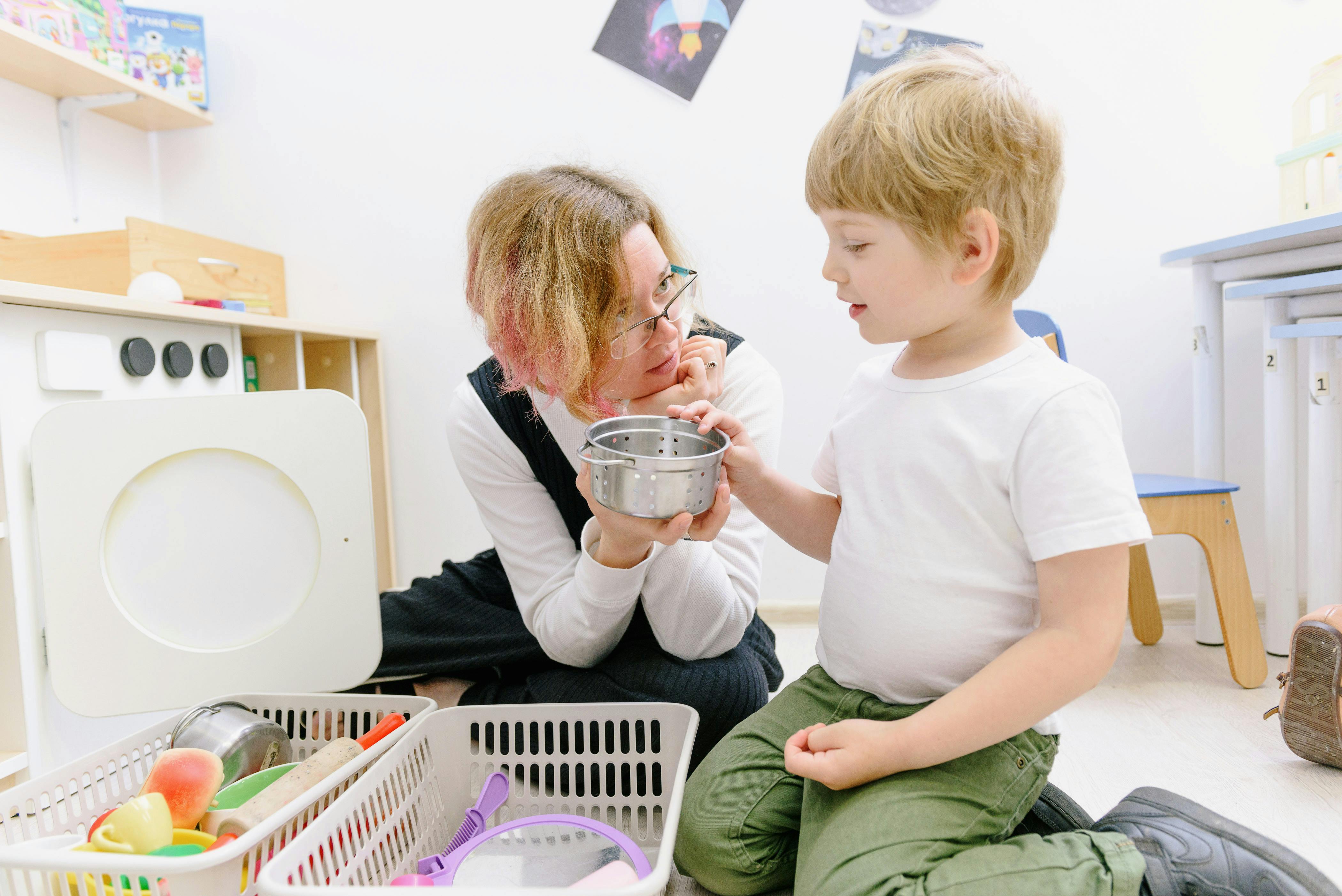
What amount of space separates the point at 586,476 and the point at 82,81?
4.94 feet

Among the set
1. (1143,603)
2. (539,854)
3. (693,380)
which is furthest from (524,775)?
(1143,603)

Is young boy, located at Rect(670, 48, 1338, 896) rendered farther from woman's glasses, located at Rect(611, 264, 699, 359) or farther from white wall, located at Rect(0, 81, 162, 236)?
white wall, located at Rect(0, 81, 162, 236)

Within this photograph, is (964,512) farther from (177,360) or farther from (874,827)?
(177,360)

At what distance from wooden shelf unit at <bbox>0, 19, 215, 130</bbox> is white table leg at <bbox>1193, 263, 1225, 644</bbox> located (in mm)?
2090

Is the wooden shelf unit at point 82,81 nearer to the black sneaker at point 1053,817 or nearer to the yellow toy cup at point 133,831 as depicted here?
the yellow toy cup at point 133,831

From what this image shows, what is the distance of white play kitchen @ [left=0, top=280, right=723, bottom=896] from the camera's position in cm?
80

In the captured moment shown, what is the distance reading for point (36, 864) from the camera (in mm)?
624

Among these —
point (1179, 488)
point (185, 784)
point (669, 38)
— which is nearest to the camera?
point (185, 784)

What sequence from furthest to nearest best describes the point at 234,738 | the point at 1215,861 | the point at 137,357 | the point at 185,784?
the point at 137,357 < the point at 234,738 < the point at 185,784 < the point at 1215,861

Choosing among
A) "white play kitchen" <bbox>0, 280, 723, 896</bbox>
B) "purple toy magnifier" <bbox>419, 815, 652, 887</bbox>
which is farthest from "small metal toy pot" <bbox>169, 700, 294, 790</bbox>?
"purple toy magnifier" <bbox>419, 815, 652, 887</bbox>

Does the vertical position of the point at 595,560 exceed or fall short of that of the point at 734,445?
it falls short

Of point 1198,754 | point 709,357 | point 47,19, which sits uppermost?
point 47,19

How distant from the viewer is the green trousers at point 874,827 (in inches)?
25.4

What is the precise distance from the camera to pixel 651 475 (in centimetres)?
70
